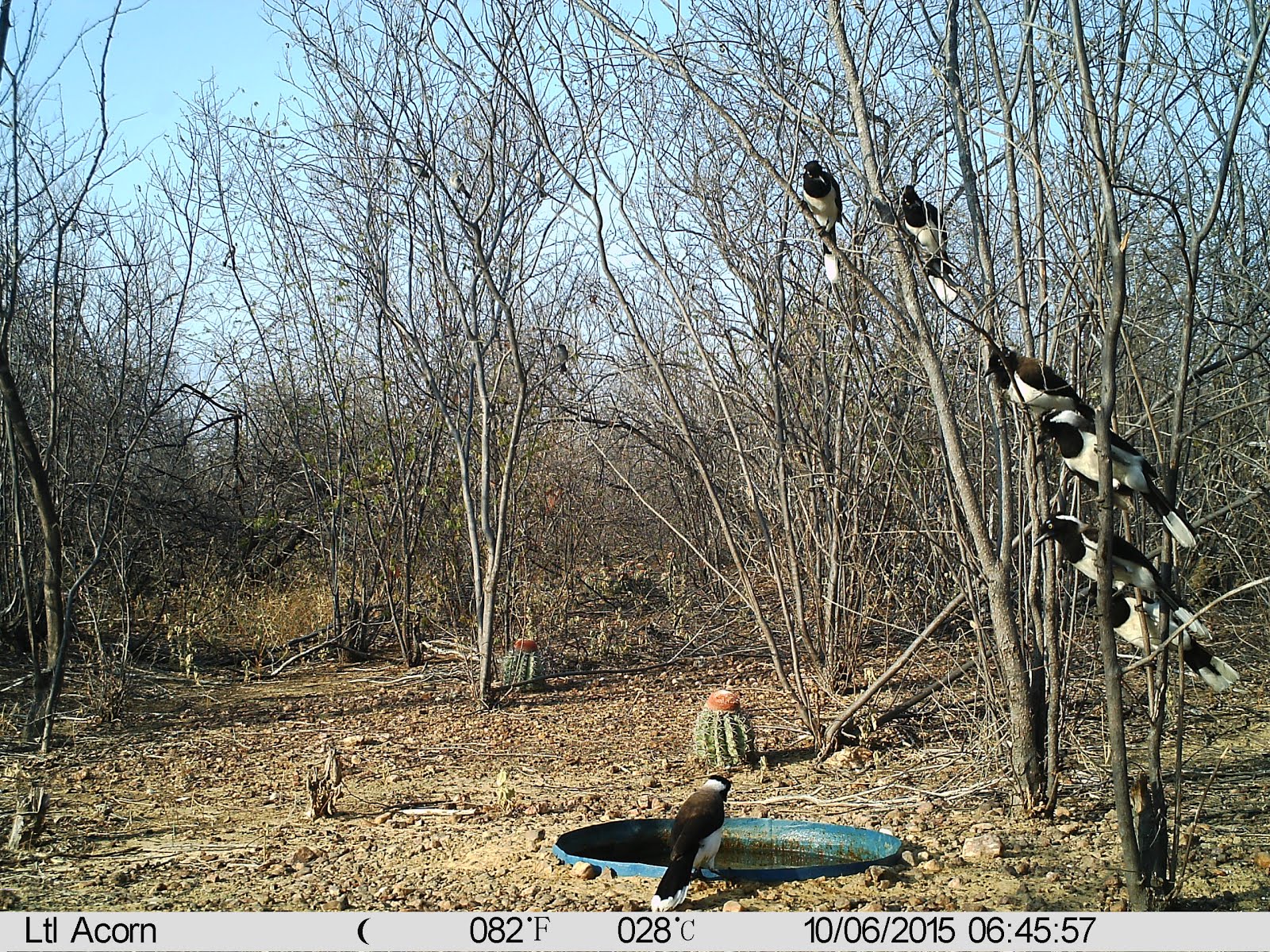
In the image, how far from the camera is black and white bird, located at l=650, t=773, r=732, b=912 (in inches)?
126

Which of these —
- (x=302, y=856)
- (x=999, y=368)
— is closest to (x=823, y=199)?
(x=999, y=368)

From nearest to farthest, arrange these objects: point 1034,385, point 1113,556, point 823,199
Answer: point 1113,556 → point 1034,385 → point 823,199

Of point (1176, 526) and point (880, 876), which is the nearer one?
point (1176, 526)

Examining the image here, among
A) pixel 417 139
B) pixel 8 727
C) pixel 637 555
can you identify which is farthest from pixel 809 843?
pixel 637 555

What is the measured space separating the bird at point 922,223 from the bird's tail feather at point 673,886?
2.26 metres

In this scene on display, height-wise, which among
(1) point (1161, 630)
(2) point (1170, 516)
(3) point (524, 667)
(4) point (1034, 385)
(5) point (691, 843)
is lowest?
(5) point (691, 843)

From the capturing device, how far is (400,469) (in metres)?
8.64

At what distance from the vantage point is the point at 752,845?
3877 mm

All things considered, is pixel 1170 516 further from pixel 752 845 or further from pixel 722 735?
pixel 722 735

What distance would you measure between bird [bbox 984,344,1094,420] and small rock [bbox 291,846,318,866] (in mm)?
2819

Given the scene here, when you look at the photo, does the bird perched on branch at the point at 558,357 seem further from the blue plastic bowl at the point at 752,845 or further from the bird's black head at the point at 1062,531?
the bird's black head at the point at 1062,531

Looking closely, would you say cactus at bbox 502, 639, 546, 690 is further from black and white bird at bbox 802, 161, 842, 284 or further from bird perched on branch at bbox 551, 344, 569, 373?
black and white bird at bbox 802, 161, 842, 284

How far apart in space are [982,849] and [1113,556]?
1.25 meters

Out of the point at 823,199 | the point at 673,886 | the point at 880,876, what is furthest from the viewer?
the point at 823,199
